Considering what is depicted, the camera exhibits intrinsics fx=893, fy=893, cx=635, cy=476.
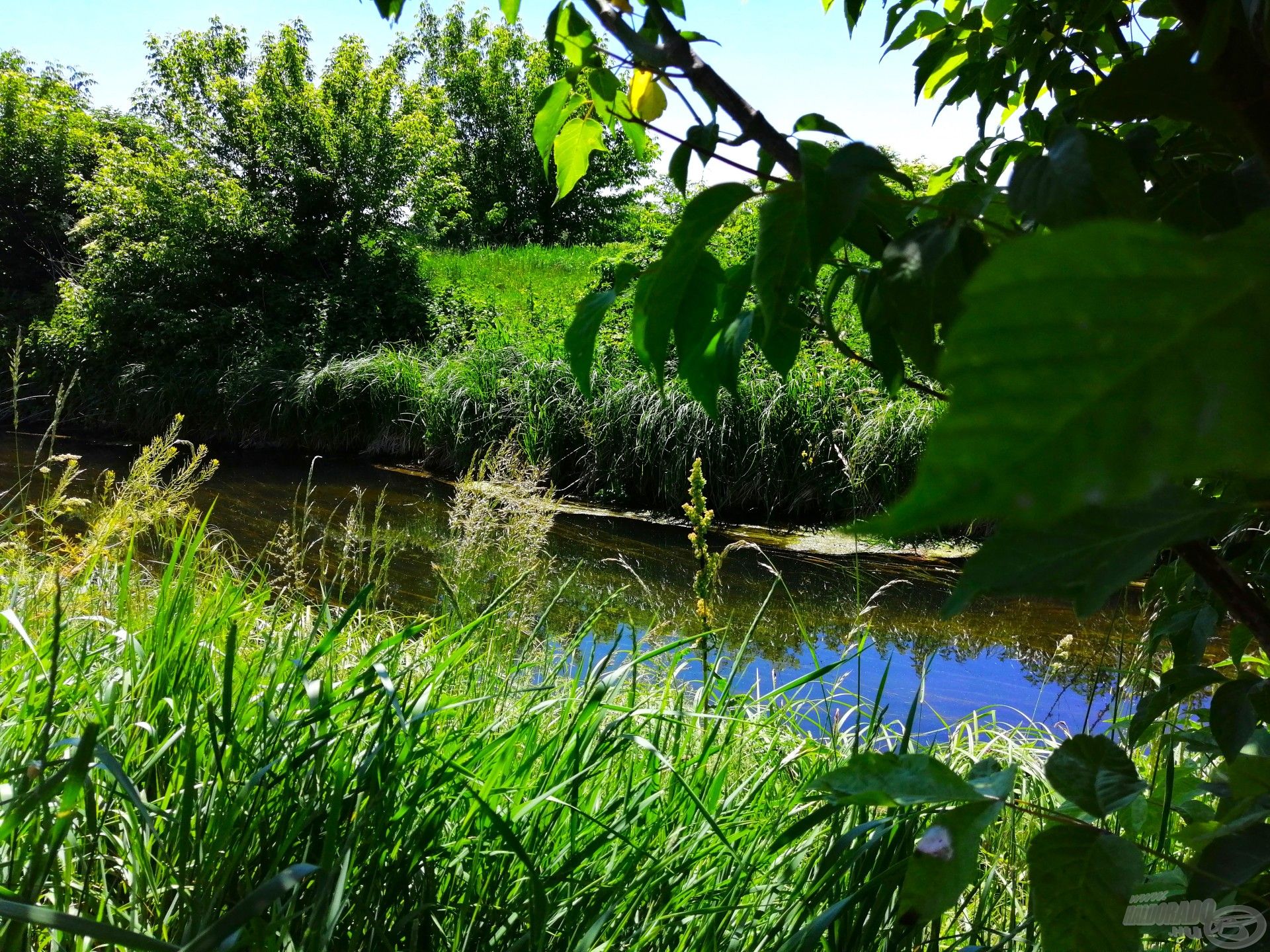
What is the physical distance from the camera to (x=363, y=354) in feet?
34.9

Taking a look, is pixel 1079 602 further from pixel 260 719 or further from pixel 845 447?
pixel 845 447

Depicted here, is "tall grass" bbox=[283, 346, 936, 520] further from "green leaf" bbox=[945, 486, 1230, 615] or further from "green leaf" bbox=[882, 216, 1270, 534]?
"green leaf" bbox=[882, 216, 1270, 534]

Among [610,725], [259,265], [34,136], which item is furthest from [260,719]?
[34,136]

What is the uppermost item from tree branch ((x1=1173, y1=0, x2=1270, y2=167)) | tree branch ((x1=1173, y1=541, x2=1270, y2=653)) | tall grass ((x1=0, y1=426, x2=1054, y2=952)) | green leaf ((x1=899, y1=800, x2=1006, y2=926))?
tree branch ((x1=1173, y1=0, x2=1270, y2=167))

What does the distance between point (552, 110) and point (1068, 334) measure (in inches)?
21.6

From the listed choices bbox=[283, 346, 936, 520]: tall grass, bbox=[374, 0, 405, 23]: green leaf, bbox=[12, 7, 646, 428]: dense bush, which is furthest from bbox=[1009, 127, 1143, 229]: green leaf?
bbox=[12, 7, 646, 428]: dense bush

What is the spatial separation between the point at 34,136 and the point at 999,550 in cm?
1932

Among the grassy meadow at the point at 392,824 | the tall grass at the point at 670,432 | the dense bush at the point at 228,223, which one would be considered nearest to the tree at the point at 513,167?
the dense bush at the point at 228,223

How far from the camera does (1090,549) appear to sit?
29 centimetres

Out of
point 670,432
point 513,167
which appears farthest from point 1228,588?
point 513,167

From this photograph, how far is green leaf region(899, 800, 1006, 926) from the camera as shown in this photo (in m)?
0.42

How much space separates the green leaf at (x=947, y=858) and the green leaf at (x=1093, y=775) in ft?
0.12

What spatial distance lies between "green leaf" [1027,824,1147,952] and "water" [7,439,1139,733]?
1.94 m

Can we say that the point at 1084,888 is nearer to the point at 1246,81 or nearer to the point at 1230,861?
the point at 1230,861
